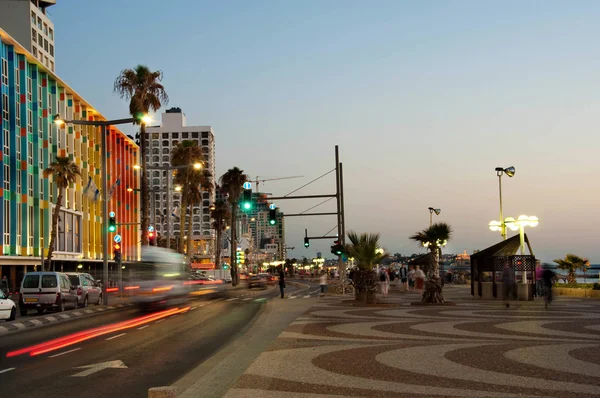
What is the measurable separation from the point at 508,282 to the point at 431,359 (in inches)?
897

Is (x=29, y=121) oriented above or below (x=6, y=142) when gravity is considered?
above

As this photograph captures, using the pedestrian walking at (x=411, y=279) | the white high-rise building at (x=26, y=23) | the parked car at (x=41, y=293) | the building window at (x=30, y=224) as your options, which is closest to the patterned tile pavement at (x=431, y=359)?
the parked car at (x=41, y=293)

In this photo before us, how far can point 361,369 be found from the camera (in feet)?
39.0

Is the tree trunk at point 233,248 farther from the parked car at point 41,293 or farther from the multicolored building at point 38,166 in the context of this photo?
the parked car at point 41,293

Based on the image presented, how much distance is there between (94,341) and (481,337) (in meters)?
9.84

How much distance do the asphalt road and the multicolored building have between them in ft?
96.0

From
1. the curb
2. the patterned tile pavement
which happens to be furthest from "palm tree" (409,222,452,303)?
the curb

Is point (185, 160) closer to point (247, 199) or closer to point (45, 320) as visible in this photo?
point (247, 199)

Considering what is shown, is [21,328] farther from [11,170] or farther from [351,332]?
[11,170]

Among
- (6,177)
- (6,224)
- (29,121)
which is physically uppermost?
(29,121)

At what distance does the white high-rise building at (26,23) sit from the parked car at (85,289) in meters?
79.3

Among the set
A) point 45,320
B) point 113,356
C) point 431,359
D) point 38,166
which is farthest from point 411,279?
point 431,359

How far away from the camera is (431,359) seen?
13117mm

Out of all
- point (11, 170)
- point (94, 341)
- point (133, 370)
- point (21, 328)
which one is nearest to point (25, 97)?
point (11, 170)
